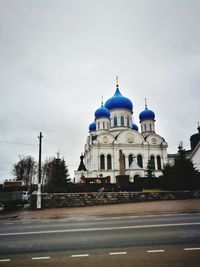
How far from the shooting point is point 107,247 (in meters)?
6.14

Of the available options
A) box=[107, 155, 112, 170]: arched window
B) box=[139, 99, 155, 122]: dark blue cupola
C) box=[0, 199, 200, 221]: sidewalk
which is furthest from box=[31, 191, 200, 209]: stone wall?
box=[139, 99, 155, 122]: dark blue cupola

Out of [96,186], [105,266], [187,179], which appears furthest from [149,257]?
[96,186]

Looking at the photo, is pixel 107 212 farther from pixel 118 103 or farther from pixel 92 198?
pixel 118 103

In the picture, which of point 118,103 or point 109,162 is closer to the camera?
point 109,162

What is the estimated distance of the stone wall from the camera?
2008 cm

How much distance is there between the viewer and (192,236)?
698 cm

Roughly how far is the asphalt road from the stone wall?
38.6ft

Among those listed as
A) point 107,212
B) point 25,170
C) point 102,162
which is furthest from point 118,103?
point 107,212

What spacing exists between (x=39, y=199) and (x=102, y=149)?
3057 cm

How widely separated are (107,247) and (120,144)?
44111 mm

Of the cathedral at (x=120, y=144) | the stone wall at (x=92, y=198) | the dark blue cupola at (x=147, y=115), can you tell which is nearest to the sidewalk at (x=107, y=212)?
the stone wall at (x=92, y=198)

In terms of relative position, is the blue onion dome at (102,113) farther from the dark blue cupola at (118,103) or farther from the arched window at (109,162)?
the arched window at (109,162)

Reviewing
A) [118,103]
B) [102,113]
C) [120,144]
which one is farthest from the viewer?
[118,103]

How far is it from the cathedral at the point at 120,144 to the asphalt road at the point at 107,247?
115 ft
